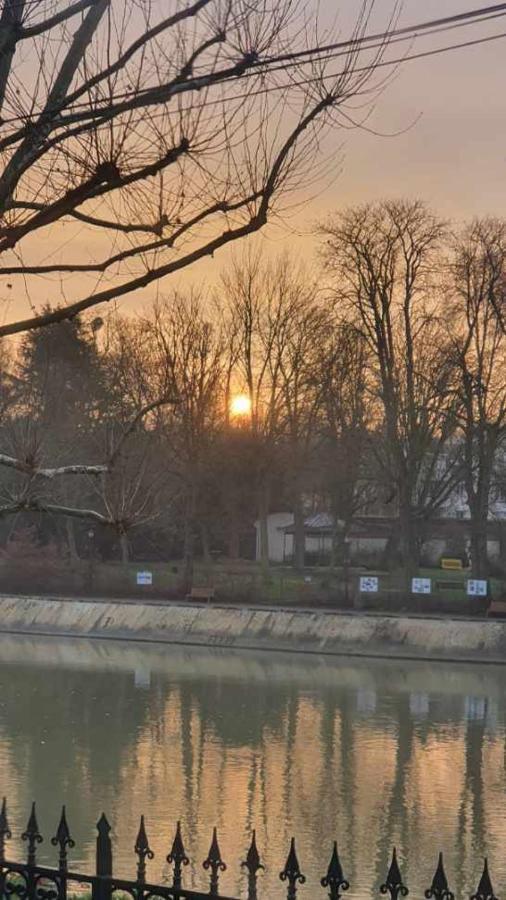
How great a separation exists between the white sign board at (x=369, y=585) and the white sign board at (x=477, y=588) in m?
3.65

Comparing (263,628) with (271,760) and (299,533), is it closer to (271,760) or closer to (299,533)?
(299,533)

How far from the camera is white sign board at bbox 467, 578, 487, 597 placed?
40.6 metres

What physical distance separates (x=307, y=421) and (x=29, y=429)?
39073 mm

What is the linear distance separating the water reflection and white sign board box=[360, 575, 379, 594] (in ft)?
28.6

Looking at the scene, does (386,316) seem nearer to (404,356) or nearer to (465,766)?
(404,356)

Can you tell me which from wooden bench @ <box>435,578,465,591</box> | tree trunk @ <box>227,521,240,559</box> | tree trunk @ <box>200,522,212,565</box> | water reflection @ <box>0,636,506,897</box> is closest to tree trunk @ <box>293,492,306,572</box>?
tree trunk @ <box>227,521,240,559</box>

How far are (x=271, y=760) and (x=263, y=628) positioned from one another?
2098cm

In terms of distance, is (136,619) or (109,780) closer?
(109,780)

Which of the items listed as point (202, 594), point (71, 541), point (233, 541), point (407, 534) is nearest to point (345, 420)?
point (407, 534)

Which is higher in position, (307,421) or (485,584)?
(307,421)

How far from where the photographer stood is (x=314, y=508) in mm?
61062

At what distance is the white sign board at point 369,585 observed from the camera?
42.6m

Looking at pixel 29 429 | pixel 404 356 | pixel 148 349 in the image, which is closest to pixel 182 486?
pixel 148 349

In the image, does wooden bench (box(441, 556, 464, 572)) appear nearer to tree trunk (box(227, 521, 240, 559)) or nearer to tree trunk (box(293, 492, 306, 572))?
tree trunk (box(293, 492, 306, 572))
